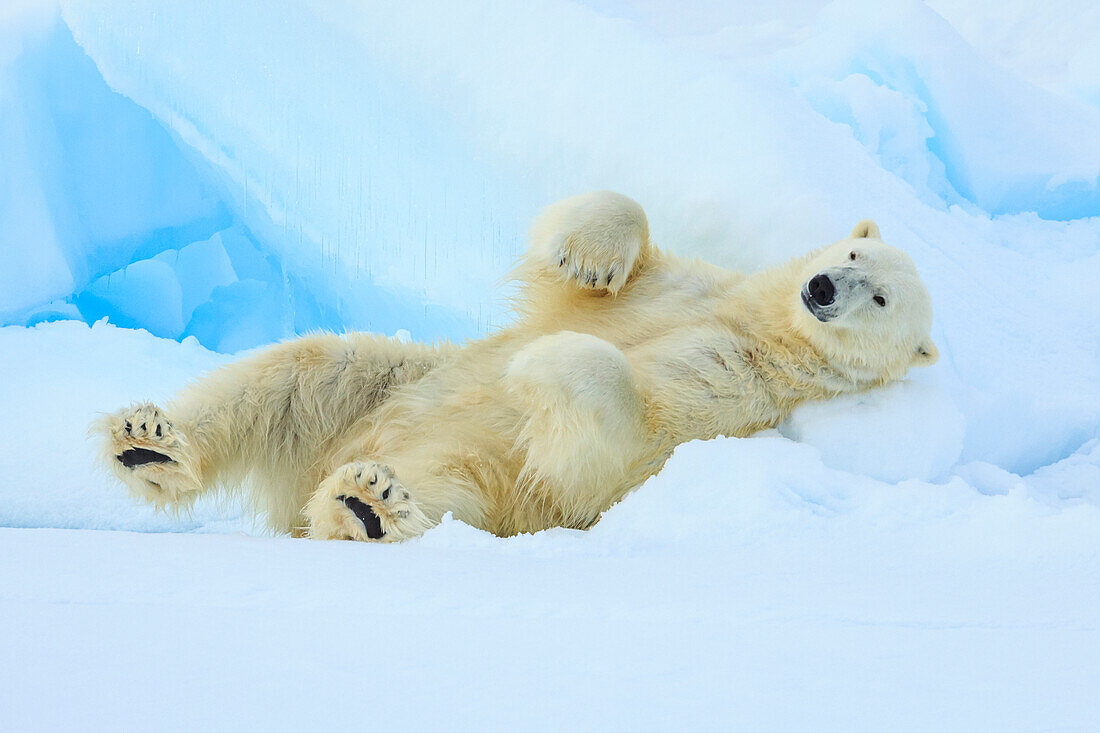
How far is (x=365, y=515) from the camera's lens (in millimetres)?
1753

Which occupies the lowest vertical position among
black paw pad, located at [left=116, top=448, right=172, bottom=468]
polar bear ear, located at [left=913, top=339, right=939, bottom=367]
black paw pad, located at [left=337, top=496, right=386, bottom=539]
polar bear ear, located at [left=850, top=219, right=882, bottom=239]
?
black paw pad, located at [left=337, top=496, right=386, bottom=539]

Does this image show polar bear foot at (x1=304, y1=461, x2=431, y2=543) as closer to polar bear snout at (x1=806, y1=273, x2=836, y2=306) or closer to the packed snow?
the packed snow

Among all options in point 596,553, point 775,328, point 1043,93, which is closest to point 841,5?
point 1043,93

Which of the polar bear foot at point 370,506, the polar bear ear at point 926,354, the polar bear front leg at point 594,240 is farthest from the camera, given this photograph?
the polar bear front leg at point 594,240

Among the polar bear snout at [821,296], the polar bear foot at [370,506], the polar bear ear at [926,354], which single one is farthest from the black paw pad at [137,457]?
the polar bear ear at [926,354]

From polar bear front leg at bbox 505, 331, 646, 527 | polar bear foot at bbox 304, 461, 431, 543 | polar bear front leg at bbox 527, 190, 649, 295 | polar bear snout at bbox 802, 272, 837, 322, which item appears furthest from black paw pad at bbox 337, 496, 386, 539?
polar bear snout at bbox 802, 272, 837, 322

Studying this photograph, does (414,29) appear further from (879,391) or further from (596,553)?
(596,553)

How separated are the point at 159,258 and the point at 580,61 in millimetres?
2461

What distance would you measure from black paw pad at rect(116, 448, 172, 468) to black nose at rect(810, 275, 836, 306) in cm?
152

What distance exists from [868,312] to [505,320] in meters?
1.05

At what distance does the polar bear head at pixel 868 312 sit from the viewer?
2.03 meters

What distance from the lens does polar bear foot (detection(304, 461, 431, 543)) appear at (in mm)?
1746

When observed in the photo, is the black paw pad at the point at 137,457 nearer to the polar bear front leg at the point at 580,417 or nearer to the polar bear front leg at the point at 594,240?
the polar bear front leg at the point at 580,417

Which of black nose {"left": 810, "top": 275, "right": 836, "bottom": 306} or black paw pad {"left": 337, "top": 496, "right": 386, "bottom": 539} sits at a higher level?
black nose {"left": 810, "top": 275, "right": 836, "bottom": 306}
